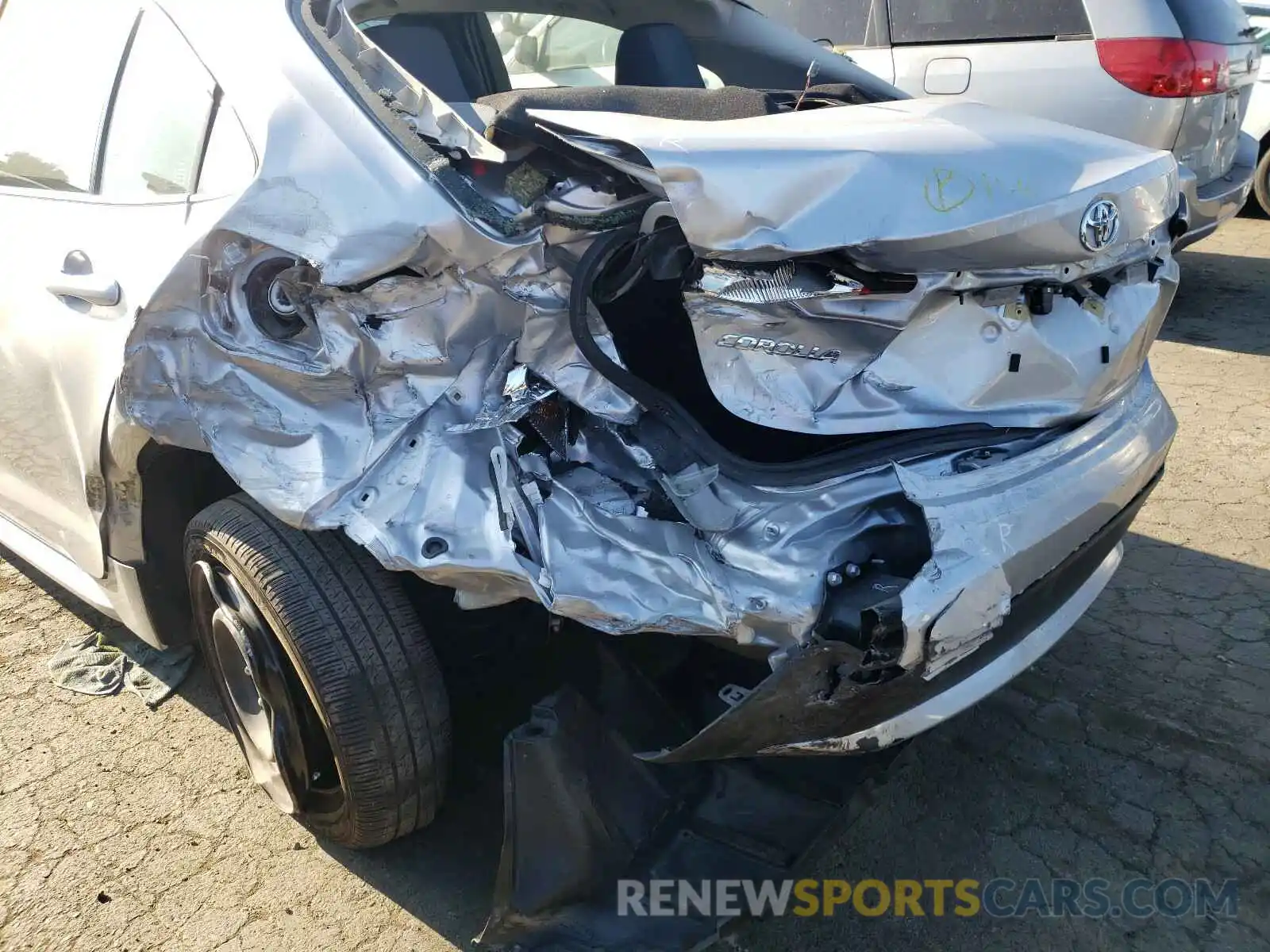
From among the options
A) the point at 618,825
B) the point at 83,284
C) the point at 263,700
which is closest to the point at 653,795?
the point at 618,825

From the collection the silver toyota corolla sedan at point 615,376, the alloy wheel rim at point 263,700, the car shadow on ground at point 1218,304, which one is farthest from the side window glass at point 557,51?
the car shadow on ground at point 1218,304

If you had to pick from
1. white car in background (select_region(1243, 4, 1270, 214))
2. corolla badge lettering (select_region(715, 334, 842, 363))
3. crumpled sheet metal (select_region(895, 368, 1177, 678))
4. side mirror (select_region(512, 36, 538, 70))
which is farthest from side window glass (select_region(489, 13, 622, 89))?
white car in background (select_region(1243, 4, 1270, 214))

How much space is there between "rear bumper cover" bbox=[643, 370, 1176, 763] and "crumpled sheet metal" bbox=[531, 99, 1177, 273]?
0.37 metres

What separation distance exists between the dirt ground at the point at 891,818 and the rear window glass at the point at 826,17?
3.53 m

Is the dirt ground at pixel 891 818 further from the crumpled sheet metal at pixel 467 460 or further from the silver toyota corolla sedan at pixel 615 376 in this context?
the crumpled sheet metal at pixel 467 460

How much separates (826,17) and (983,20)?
87 cm

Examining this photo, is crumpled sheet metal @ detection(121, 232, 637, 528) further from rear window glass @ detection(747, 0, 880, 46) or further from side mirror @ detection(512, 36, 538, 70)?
rear window glass @ detection(747, 0, 880, 46)

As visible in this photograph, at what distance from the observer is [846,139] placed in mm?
1854

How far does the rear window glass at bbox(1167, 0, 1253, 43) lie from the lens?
474 centimetres

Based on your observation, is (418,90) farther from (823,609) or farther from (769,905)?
(769,905)

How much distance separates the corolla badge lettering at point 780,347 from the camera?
1.79 metres

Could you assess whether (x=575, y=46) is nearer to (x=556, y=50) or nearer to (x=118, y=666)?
(x=556, y=50)

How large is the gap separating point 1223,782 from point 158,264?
102 inches

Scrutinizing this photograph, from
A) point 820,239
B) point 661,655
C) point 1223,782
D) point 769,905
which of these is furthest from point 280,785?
point 1223,782
